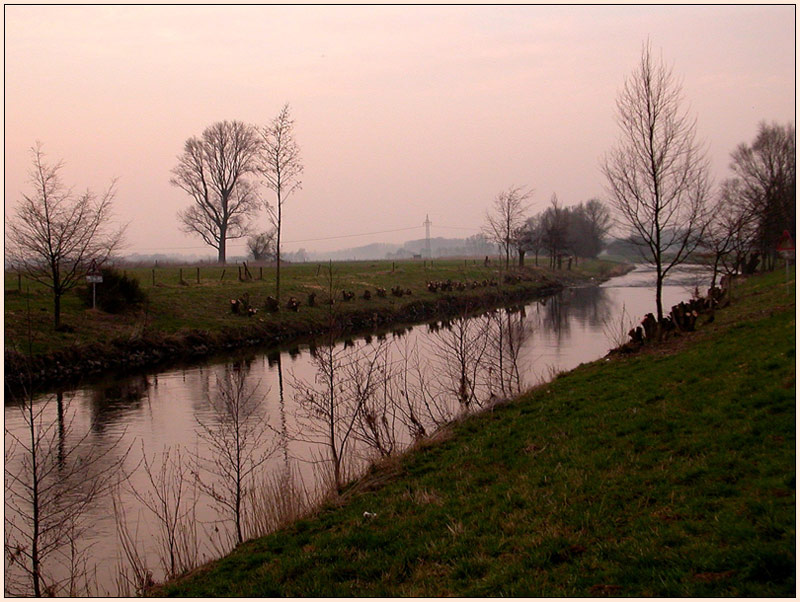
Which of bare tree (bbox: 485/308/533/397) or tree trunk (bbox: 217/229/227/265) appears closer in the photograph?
bare tree (bbox: 485/308/533/397)

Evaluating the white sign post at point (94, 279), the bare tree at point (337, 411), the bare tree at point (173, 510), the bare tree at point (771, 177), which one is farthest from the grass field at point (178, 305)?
the bare tree at point (771, 177)

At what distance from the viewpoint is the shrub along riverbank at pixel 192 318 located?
2258 cm

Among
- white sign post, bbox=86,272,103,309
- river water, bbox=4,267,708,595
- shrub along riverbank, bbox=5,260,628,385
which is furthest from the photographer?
white sign post, bbox=86,272,103,309

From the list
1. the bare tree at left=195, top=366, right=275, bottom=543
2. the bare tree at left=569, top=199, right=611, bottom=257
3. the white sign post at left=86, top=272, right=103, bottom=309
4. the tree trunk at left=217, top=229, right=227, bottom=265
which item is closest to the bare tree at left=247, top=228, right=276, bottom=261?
the tree trunk at left=217, top=229, right=227, bottom=265

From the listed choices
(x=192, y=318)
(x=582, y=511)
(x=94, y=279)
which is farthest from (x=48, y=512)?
(x=192, y=318)

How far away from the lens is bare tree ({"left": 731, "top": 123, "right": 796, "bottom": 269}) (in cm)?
3747

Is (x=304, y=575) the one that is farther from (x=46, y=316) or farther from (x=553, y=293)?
(x=553, y=293)

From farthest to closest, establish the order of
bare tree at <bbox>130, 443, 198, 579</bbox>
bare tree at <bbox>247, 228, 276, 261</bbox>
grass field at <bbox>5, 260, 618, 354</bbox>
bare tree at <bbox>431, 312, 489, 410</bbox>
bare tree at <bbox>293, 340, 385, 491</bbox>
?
bare tree at <bbox>247, 228, 276, 261</bbox>
grass field at <bbox>5, 260, 618, 354</bbox>
bare tree at <bbox>431, 312, 489, 410</bbox>
bare tree at <bbox>293, 340, 385, 491</bbox>
bare tree at <bbox>130, 443, 198, 579</bbox>

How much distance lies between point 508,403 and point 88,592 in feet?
24.2

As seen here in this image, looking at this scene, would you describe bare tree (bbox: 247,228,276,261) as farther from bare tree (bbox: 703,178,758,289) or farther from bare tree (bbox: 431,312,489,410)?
bare tree (bbox: 431,312,489,410)

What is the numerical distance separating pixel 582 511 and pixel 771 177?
46172mm

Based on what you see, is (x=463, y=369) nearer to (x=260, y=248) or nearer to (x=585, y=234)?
(x=260, y=248)

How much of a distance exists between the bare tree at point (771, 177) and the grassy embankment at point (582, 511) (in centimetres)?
2995

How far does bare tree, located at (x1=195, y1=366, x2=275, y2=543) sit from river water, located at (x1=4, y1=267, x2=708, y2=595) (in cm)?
6
